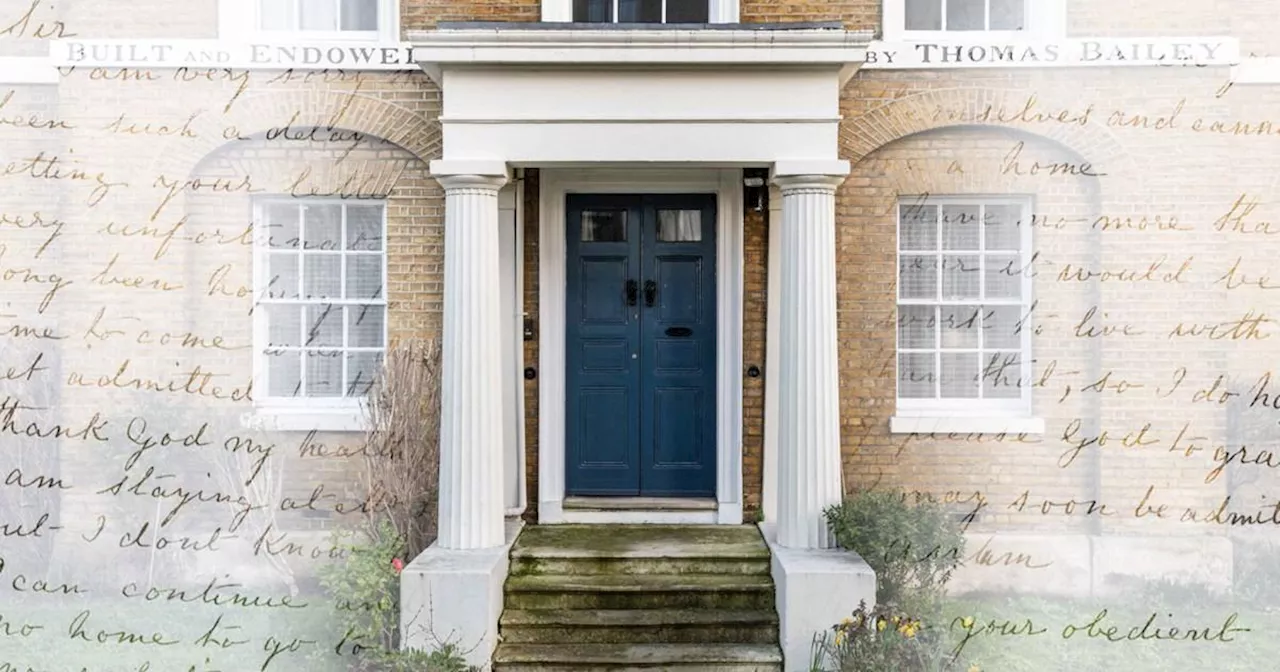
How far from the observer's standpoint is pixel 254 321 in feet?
18.4

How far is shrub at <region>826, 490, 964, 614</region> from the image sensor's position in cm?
506

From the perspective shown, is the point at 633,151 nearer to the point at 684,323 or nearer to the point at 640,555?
the point at 684,323

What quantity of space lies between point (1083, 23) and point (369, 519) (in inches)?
243

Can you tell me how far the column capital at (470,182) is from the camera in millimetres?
5023

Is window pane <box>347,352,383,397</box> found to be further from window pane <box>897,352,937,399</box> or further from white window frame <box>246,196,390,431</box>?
window pane <box>897,352,937,399</box>

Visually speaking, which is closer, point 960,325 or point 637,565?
point 637,565

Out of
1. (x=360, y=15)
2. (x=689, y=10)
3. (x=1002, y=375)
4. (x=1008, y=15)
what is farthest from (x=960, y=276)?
(x=360, y=15)

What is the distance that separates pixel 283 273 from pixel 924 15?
512 cm

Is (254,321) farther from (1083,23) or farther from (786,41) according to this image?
(1083,23)

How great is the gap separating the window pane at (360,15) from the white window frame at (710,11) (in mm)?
1272

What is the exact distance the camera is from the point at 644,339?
249 inches

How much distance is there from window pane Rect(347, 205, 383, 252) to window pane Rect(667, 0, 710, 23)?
2.72m

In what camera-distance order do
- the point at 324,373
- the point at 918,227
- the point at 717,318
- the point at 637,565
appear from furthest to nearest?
the point at 717,318, the point at 918,227, the point at 324,373, the point at 637,565

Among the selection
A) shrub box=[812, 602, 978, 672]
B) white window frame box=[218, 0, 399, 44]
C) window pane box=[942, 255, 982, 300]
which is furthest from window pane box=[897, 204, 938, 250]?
white window frame box=[218, 0, 399, 44]
